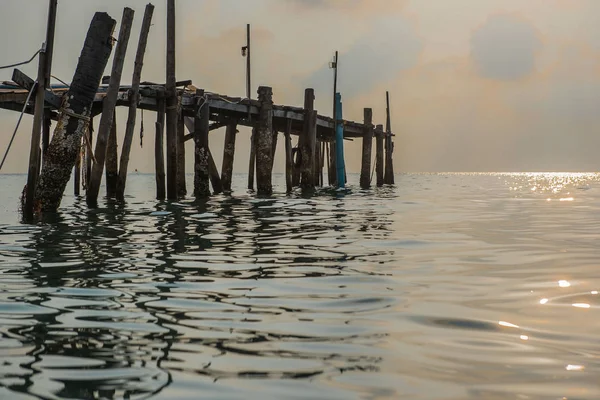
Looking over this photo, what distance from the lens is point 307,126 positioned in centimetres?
2406

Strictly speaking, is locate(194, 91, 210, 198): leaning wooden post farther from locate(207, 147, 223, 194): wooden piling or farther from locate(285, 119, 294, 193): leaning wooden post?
locate(285, 119, 294, 193): leaning wooden post

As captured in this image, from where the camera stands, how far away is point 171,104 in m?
17.7

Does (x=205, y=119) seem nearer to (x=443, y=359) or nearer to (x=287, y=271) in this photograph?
(x=287, y=271)

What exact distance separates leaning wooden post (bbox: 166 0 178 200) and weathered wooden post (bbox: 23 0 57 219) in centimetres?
565

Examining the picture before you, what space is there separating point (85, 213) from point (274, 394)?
11.8m

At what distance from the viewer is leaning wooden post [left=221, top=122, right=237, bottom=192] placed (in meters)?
24.2

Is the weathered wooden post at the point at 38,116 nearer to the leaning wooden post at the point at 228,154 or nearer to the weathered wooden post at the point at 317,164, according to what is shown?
the leaning wooden post at the point at 228,154

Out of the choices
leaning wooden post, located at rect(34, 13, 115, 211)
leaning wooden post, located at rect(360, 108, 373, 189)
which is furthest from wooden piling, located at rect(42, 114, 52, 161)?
leaning wooden post, located at rect(360, 108, 373, 189)

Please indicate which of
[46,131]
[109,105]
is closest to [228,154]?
[46,131]

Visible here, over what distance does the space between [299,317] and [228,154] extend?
20123mm

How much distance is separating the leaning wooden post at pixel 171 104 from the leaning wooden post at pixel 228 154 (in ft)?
19.3

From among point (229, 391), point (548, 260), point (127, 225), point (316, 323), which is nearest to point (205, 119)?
point (127, 225)

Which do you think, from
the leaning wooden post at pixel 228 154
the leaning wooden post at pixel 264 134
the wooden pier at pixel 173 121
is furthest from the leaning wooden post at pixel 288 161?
the leaning wooden post at pixel 264 134

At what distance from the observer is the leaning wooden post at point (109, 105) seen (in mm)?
14745
